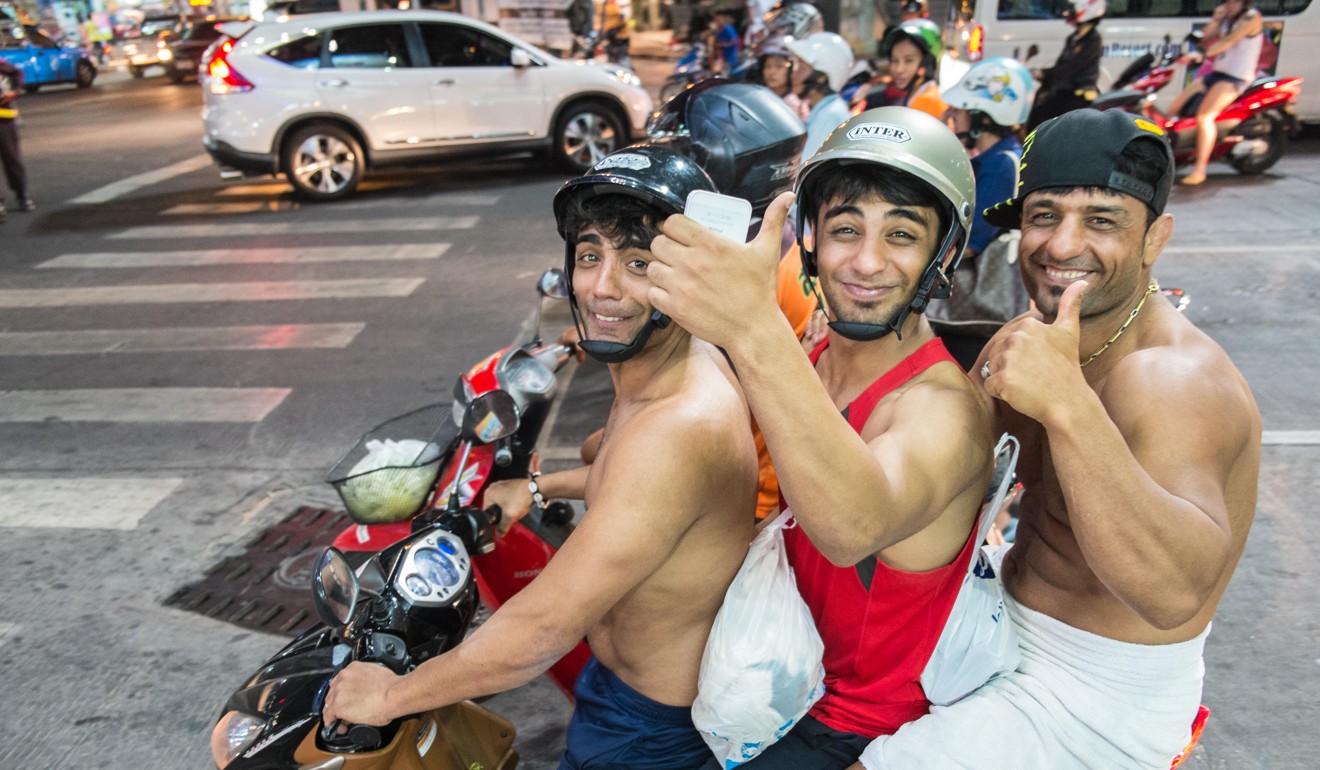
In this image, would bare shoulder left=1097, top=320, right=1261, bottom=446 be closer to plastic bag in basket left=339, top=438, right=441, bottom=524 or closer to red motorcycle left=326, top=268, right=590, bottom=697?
red motorcycle left=326, top=268, right=590, bottom=697

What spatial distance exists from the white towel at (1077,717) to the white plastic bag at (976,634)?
0.18 ft

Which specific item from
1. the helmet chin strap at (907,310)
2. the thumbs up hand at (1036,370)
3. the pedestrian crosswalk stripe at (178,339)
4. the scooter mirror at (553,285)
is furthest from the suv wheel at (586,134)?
the thumbs up hand at (1036,370)

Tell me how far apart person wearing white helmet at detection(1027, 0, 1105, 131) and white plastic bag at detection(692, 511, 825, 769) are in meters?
8.41

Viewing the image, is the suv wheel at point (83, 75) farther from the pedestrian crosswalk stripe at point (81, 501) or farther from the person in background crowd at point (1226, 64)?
the person in background crowd at point (1226, 64)

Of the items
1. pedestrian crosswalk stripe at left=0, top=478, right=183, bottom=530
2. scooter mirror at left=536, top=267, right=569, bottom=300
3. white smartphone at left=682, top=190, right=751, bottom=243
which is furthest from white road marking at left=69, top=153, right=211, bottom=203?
white smartphone at left=682, top=190, right=751, bottom=243

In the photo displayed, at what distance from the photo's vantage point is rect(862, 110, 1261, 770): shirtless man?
64.1 inches

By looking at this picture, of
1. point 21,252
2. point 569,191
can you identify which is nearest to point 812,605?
point 569,191

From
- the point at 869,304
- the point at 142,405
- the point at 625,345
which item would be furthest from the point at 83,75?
the point at 869,304

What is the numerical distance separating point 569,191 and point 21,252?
9.37 meters

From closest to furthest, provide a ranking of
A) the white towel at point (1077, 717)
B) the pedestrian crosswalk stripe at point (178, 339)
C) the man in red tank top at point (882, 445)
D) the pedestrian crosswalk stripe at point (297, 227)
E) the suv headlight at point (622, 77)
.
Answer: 1. the man in red tank top at point (882, 445)
2. the white towel at point (1077, 717)
3. the pedestrian crosswalk stripe at point (178, 339)
4. the pedestrian crosswalk stripe at point (297, 227)
5. the suv headlight at point (622, 77)

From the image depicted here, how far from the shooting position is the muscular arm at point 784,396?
1.43 metres

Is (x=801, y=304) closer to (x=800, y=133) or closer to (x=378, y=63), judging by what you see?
(x=800, y=133)

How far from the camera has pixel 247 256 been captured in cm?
905

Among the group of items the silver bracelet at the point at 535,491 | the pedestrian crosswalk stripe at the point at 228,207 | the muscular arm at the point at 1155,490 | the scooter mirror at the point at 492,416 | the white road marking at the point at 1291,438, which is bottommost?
the white road marking at the point at 1291,438
